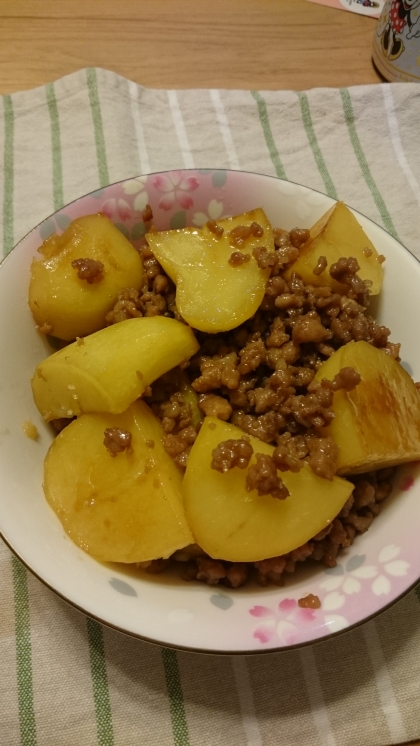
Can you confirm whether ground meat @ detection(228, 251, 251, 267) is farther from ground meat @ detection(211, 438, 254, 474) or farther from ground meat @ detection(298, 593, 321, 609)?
ground meat @ detection(298, 593, 321, 609)

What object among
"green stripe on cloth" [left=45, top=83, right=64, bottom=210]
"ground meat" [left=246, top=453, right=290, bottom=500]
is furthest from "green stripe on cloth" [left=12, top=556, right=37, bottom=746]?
"green stripe on cloth" [left=45, top=83, right=64, bottom=210]

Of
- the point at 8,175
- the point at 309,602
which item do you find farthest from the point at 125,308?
the point at 8,175

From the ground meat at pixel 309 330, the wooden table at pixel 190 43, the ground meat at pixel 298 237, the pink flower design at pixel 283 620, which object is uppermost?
the wooden table at pixel 190 43

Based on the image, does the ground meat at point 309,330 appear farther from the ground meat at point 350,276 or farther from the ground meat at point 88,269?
the ground meat at point 88,269

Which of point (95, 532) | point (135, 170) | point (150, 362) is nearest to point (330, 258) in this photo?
point (150, 362)

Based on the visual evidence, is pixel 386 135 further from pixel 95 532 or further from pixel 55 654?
pixel 55 654

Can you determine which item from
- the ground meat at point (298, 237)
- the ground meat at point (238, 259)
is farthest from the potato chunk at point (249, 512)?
the ground meat at point (298, 237)

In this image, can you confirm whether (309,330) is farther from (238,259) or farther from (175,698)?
(175,698)
